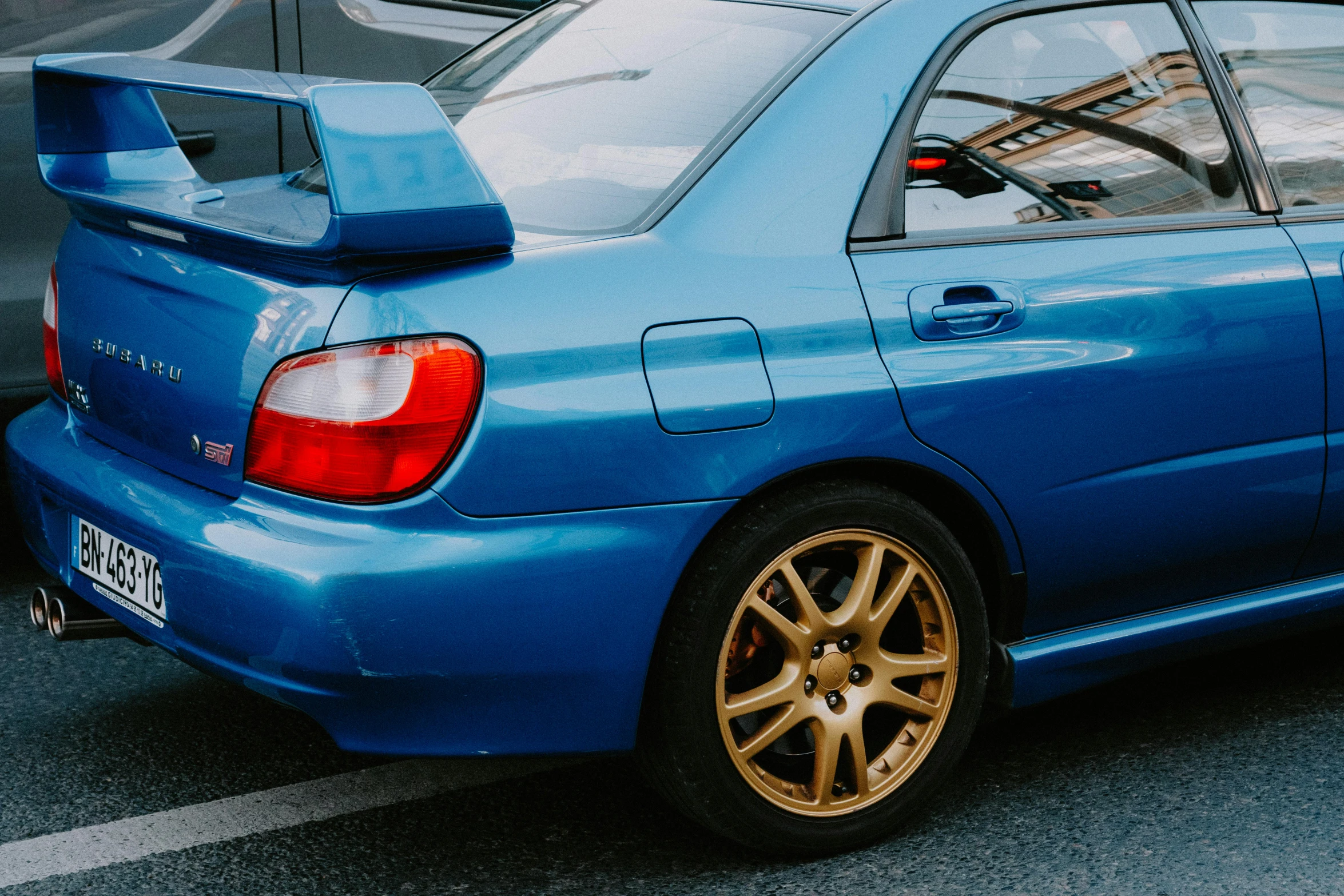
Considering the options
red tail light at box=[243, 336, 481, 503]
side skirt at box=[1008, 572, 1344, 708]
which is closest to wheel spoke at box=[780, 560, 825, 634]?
side skirt at box=[1008, 572, 1344, 708]

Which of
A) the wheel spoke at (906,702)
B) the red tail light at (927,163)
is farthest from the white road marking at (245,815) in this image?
the red tail light at (927,163)

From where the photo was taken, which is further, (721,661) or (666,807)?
(666,807)

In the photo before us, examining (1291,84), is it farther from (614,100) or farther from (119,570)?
(119,570)

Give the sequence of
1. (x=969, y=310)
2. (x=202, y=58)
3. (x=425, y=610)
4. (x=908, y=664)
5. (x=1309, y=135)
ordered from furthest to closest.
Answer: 1. (x=202, y=58)
2. (x=1309, y=135)
3. (x=908, y=664)
4. (x=969, y=310)
5. (x=425, y=610)

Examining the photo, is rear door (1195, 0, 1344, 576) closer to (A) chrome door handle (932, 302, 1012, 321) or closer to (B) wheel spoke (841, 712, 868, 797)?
(A) chrome door handle (932, 302, 1012, 321)

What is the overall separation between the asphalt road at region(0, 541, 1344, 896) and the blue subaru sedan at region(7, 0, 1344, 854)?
0.19 metres

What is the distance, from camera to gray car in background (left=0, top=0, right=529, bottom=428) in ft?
12.3

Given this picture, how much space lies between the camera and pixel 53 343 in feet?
9.42

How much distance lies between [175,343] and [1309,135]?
2224mm

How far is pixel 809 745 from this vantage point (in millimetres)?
2645

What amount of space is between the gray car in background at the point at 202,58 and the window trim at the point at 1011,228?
2056 mm

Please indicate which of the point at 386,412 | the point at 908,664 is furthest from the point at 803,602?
the point at 386,412

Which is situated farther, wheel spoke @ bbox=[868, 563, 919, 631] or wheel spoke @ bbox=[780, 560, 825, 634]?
wheel spoke @ bbox=[868, 563, 919, 631]

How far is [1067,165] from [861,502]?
0.77 metres
